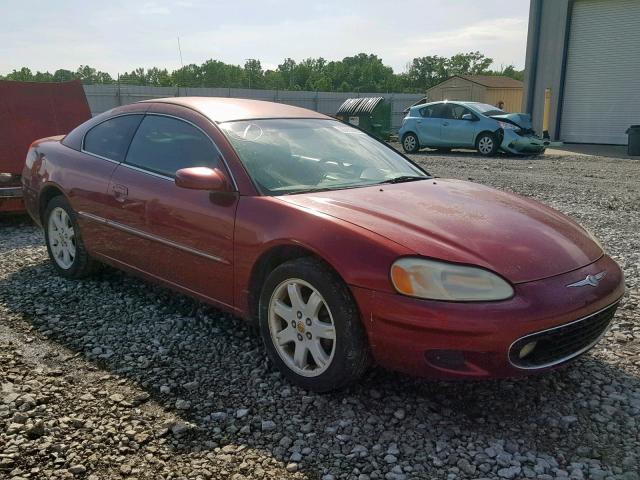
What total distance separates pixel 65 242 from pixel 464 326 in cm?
360

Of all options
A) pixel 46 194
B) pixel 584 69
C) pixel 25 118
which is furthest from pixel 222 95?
pixel 46 194

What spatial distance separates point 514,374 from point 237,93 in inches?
1289

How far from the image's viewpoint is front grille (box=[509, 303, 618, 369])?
2621 mm

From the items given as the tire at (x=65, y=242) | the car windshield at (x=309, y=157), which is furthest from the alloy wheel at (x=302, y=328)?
the tire at (x=65, y=242)

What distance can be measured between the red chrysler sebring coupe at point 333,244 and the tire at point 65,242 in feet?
0.48

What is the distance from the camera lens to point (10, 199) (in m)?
6.60

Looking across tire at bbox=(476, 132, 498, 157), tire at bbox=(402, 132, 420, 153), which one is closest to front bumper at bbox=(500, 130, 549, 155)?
tire at bbox=(476, 132, 498, 157)

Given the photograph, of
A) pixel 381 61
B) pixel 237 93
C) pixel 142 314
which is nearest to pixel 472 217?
pixel 142 314

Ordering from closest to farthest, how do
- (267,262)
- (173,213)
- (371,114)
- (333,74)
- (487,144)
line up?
(267,262) → (173,213) → (487,144) → (371,114) → (333,74)

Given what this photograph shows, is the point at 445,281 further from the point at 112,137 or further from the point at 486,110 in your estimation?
the point at 486,110

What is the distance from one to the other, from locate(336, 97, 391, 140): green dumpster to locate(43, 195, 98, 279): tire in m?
18.4

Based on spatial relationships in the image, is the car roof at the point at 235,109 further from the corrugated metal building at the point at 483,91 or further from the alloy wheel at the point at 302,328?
the corrugated metal building at the point at 483,91

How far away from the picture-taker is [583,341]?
2.88 metres

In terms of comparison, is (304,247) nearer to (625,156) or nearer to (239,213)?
(239,213)
